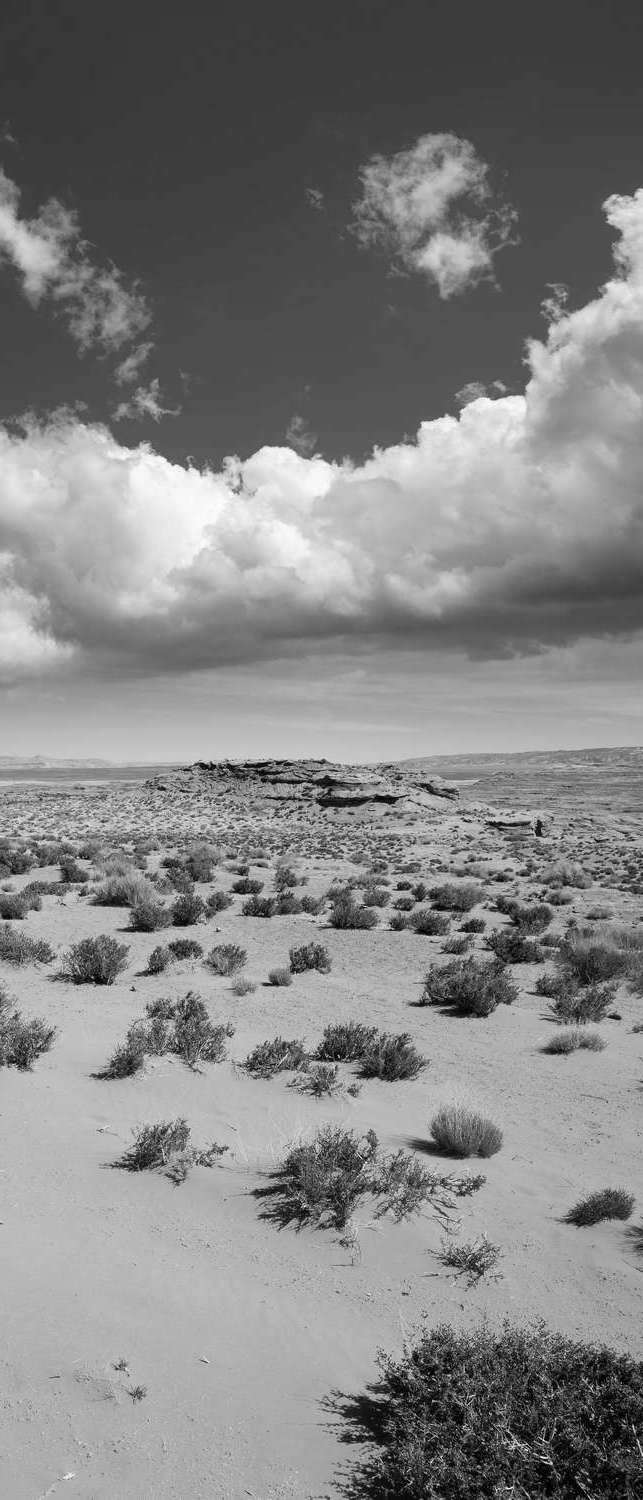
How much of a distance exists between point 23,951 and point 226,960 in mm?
4158

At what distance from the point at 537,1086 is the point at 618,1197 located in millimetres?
3156

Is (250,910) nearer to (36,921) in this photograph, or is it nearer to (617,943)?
(36,921)

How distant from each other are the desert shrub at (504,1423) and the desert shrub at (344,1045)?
18.6 ft

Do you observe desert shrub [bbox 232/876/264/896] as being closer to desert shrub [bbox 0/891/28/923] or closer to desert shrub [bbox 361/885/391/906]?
desert shrub [bbox 361/885/391/906]

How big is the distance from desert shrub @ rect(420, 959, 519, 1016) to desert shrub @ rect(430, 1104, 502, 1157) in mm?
4886

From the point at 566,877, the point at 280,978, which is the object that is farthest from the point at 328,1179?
the point at 566,877

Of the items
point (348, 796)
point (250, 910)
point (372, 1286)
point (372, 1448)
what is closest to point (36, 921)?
point (250, 910)

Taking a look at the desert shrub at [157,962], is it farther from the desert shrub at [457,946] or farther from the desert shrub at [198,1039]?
the desert shrub at [457,946]

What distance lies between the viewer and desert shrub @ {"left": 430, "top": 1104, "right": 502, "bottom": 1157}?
7496 mm

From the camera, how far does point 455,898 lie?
22.8m

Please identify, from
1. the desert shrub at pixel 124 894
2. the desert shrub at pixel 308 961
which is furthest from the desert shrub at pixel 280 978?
the desert shrub at pixel 124 894

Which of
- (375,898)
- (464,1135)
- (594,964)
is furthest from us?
(375,898)

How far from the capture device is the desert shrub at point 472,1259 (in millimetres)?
5617

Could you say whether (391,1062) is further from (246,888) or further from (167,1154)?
(246,888)
